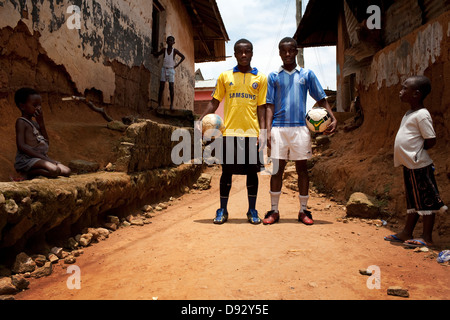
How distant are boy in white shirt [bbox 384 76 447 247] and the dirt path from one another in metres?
0.29

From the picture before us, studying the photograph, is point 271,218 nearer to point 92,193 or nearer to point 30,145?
point 92,193

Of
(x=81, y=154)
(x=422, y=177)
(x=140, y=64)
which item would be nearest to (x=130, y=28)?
(x=140, y=64)

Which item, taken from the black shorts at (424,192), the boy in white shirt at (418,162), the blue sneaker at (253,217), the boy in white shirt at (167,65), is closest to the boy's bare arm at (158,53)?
the boy in white shirt at (167,65)

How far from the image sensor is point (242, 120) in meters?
3.58

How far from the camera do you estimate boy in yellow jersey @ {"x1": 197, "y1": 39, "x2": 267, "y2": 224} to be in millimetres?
3584

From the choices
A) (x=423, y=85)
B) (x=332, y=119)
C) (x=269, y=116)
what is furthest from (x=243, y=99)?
(x=423, y=85)

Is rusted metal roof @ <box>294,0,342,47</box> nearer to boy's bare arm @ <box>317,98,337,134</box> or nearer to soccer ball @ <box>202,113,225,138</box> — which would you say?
boy's bare arm @ <box>317,98,337,134</box>

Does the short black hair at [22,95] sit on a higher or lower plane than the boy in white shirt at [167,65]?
lower

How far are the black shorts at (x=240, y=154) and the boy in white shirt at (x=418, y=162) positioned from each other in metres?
1.37

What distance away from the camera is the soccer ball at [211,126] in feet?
11.6

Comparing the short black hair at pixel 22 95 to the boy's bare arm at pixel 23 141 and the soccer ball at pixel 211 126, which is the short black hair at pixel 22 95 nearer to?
the boy's bare arm at pixel 23 141

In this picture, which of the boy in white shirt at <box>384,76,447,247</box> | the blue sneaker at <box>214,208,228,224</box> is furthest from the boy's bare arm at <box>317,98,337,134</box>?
the blue sneaker at <box>214,208,228,224</box>

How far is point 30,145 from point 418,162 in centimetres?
345

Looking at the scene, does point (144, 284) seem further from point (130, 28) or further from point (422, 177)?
point (130, 28)
